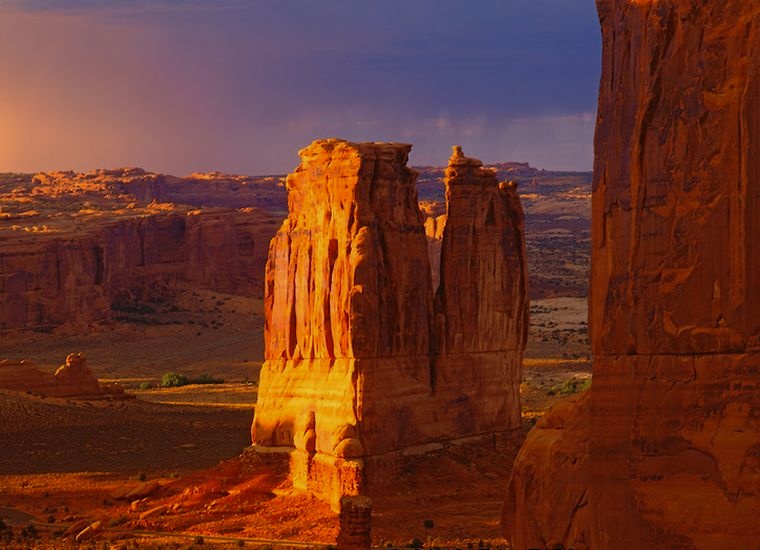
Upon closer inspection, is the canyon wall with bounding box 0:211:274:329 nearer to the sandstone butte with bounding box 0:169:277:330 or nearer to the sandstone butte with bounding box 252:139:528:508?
the sandstone butte with bounding box 0:169:277:330

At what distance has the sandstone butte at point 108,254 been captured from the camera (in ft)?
328

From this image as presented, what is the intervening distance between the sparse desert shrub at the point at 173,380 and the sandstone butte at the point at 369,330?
148 feet

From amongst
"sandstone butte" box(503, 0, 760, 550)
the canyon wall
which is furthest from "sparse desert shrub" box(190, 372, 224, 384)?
"sandstone butte" box(503, 0, 760, 550)

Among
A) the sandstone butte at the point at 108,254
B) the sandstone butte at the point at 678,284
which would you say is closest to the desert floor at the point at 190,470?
the sandstone butte at the point at 108,254

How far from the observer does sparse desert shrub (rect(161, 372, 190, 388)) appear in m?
86.6

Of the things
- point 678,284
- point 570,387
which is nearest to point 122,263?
point 570,387

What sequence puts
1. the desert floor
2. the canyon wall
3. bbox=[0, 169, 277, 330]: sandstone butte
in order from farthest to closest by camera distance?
bbox=[0, 169, 277, 330]: sandstone butte < the canyon wall < the desert floor

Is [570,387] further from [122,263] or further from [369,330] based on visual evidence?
[122,263]

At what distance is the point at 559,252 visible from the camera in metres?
170

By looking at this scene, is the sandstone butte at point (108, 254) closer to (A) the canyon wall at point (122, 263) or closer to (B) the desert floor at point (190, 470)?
(A) the canyon wall at point (122, 263)

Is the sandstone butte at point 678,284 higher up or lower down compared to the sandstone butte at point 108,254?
higher up

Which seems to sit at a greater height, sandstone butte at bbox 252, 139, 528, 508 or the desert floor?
sandstone butte at bbox 252, 139, 528, 508

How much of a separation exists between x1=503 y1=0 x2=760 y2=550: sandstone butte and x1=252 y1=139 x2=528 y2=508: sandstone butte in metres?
19.3

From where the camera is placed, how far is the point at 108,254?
10819 cm
